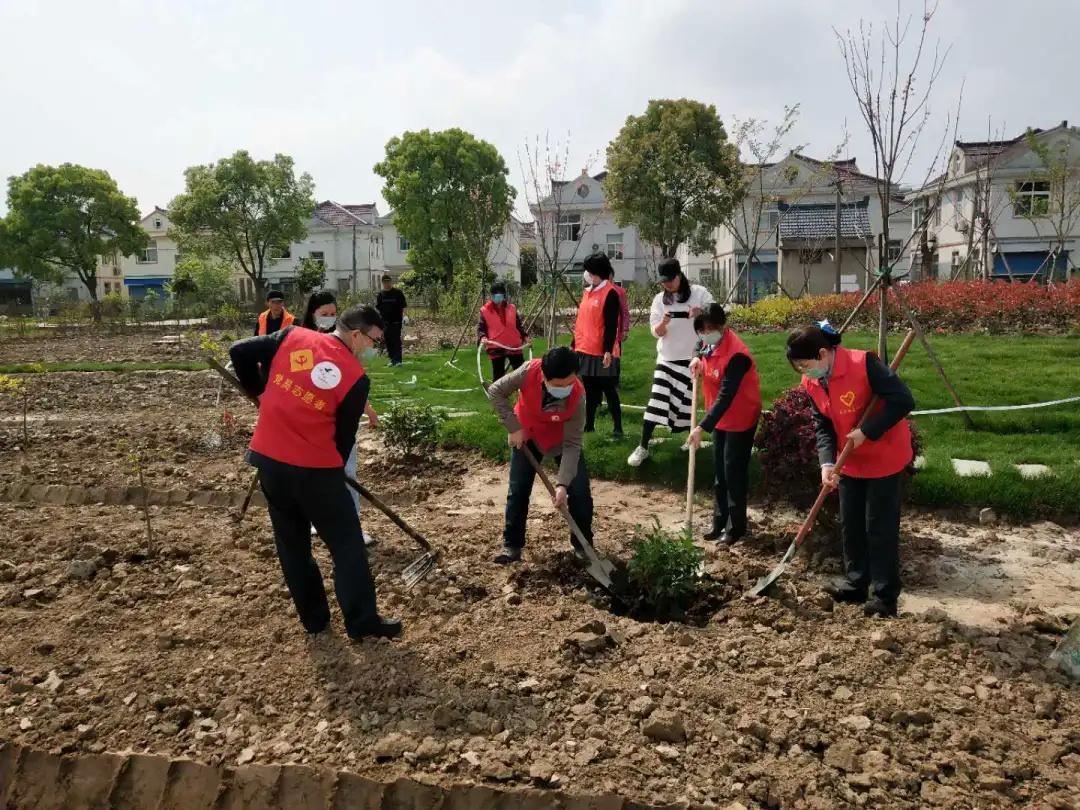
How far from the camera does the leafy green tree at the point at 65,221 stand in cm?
3269

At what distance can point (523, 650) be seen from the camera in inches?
141

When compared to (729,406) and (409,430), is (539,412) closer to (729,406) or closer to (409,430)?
(729,406)

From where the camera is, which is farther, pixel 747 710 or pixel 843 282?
pixel 843 282

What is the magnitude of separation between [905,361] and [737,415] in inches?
243

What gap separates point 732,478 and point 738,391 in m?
0.57

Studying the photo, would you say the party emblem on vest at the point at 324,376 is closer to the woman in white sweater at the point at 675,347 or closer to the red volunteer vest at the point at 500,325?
the woman in white sweater at the point at 675,347

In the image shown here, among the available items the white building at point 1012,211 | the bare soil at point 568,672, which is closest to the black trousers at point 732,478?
the bare soil at point 568,672

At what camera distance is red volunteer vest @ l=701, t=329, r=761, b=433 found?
15.7ft

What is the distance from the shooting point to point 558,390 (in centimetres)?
427

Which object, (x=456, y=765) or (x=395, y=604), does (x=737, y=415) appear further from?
(x=456, y=765)

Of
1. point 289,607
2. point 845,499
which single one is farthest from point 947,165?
point 289,607

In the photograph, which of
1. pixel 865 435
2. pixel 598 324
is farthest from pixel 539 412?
pixel 598 324

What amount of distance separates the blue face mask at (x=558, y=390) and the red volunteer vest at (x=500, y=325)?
17.9 ft

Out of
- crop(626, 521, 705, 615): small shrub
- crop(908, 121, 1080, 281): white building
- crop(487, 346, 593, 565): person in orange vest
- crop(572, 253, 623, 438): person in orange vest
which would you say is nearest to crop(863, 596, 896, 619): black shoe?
crop(626, 521, 705, 615): small shrub
